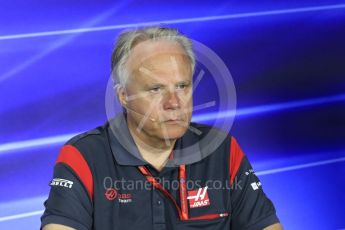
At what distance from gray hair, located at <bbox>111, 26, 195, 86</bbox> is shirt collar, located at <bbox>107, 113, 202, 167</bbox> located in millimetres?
135

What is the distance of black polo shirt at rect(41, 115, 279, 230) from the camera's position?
182 cm

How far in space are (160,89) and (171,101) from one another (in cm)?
6

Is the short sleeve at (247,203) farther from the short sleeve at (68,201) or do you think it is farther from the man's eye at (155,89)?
the short sleeve at (68,201)

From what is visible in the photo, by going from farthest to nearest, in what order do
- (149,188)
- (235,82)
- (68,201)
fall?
(235,82) → (149,188) → (68,201)

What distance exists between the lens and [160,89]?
1855 mm

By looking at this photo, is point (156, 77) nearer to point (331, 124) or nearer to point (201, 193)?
point (201, 193)

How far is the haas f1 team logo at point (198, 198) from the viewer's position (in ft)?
6.22

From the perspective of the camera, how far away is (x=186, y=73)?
73.6 inches

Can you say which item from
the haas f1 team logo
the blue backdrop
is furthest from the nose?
the blue backdrop

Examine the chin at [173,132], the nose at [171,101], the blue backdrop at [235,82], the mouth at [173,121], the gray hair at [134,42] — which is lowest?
the chin at [173,132]

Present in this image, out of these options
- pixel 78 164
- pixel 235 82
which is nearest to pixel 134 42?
pixel 78 164

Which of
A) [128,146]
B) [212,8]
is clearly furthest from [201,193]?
[212,8]

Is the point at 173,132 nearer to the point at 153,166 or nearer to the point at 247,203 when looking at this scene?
the point at 153,166

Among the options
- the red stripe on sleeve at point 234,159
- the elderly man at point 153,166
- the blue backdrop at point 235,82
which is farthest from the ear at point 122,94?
the blue backdrop at point 235,82
